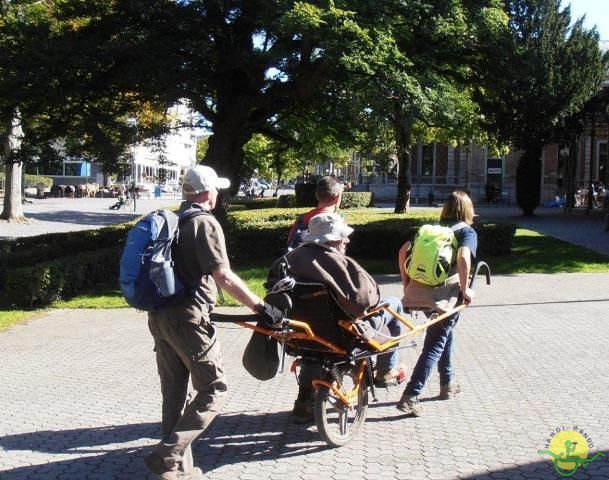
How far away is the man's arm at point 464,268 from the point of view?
562 centimetres

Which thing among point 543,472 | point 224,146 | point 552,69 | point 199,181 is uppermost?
point 552,69

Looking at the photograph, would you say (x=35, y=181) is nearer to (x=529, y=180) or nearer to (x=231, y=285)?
(x=529, y=180)

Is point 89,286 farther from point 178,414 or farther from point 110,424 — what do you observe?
point 178,414

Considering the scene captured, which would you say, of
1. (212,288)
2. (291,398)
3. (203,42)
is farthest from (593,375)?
(203,42)

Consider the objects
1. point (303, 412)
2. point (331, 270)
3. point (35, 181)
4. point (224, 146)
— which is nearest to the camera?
point (331, 270)

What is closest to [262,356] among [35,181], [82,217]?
[82,217]

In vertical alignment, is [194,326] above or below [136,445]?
above

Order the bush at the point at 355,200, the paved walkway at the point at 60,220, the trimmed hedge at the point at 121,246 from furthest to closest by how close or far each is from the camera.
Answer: the bush at the point at 355,200 → the paved walkway at the point at 60,220 → the trimmed hedge at the point at 121,246

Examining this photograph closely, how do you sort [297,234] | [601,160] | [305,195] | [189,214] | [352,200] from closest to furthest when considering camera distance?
[189,214]
[297,234]
[305,195]
[352,200]
[601,160]

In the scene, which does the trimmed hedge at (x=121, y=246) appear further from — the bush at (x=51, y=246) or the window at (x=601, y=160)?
the window at (x=601, y=160)

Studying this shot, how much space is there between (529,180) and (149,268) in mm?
31666

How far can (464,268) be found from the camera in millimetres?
5613

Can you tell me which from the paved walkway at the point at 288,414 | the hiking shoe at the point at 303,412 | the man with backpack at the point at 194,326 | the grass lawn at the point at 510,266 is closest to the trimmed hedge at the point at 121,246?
the grass lawn at the point at 510,266

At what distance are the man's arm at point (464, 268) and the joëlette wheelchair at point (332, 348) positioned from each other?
0.78 meters
